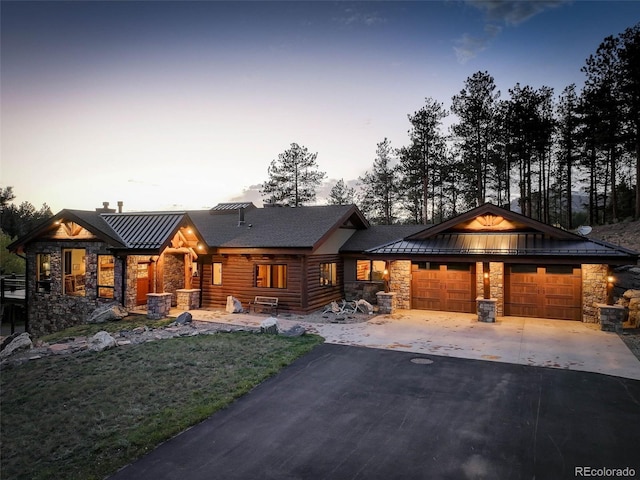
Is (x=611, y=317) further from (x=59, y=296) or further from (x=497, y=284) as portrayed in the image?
(x=59, y=296)

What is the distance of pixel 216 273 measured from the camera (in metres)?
18.6

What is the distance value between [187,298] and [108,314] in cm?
328

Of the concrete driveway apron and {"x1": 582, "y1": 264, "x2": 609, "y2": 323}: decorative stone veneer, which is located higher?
{"x1": 582, "y1": 264, "x2": 609, "y2": 323}: decorative stone veneer

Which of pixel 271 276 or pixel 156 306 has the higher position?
pixel 271 276

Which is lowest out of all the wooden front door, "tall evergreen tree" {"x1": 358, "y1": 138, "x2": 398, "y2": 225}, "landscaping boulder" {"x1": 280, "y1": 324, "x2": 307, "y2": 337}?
"landscaping boulder" {"x1": 280, "y1": 324, "x2": 307, "y2": 337}

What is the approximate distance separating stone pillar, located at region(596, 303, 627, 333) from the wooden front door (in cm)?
1863

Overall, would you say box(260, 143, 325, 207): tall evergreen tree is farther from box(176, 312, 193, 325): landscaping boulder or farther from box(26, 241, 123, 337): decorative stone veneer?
box(176, 312, 193, 325): landscaping boulder

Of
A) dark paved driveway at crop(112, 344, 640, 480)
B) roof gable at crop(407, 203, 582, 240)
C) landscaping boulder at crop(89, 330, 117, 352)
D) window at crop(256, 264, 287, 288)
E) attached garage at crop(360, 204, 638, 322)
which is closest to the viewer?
dark paved driveway at crop(112, 344, 640, 480)

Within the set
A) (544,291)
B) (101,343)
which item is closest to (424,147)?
(544,291)

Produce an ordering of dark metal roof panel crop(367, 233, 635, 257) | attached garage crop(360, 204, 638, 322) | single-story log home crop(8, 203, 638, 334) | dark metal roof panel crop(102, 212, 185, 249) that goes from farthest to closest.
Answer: dark metal roof panel crop(102, 212, 185, 249) < single-story log home crop(8, 203, 638, 334) < attached garage crop(360, 204, 638, 322) < dark metal roof panel crop(367, 233, 635, 257)

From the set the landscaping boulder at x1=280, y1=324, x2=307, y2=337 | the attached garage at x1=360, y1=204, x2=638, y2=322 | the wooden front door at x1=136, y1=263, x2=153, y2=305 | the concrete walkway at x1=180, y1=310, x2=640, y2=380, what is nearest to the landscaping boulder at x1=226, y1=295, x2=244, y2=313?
the concrete walkway at x1=180, y1=310, x2=640, y2=380

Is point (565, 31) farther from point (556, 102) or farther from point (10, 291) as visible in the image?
point (10, 291)

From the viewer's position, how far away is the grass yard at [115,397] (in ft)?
17.3

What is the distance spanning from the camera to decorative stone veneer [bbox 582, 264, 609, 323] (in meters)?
14.1
